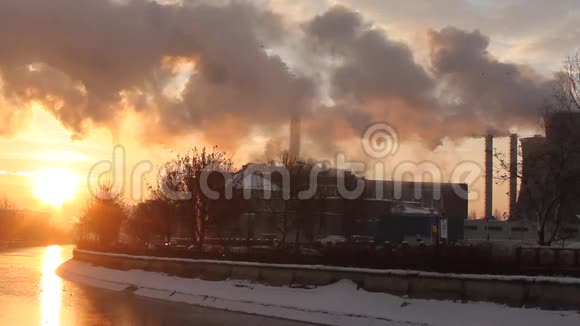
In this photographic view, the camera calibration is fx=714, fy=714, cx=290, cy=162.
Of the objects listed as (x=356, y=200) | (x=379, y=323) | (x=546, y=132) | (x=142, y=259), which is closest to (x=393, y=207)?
(x=356, y=200)

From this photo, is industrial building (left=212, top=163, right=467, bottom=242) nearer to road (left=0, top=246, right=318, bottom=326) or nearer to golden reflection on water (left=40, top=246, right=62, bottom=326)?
golden reflection on water (left=40, top=246, right=62, bottom=326)

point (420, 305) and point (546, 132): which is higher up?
point (546, 132)

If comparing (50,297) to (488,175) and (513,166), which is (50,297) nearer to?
(513,166)

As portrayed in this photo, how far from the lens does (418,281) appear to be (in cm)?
2183

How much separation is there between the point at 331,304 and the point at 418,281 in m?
3.05

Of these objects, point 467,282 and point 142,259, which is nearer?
point 467,282

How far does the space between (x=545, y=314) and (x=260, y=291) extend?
11.3 m

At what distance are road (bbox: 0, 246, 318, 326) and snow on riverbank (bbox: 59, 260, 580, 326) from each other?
3.50ft

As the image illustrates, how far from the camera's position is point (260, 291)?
26.6 meters

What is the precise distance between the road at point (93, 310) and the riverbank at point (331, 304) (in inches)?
44.2

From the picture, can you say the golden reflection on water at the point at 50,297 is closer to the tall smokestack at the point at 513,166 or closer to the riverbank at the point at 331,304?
the riverbank at the point at 331,304

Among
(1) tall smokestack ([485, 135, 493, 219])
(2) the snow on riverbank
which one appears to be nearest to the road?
(2) the snow on riverbank

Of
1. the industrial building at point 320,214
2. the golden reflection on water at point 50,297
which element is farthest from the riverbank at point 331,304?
the industrial building at point 320,214

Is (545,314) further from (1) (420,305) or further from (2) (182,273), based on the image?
(2) (182,273)
